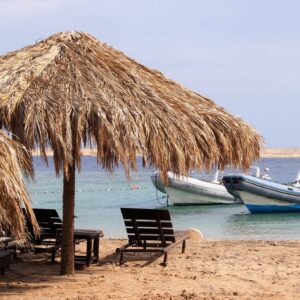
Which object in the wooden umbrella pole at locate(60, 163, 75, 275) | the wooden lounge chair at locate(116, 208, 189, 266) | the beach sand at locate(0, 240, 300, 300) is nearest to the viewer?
the beach sand at locate(0, 240, 300, 300)

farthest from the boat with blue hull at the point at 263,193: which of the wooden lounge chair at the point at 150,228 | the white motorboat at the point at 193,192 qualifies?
the wooden lounge chair at the point at 150,228

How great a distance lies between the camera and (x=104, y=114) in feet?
23.2

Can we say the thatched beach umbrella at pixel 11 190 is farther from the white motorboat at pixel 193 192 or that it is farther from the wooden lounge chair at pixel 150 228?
the white motorboat at pixel 193 192

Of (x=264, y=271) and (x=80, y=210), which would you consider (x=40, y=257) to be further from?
(x=80, y=210)

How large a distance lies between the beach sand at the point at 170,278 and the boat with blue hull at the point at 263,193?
13.5 meters

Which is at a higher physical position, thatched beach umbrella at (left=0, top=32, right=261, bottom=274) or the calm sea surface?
thatched beach umbrella at (left=0, top=32, right=261, bottom=274)

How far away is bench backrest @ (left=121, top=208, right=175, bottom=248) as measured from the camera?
9055mm

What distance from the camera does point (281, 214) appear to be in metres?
24.5

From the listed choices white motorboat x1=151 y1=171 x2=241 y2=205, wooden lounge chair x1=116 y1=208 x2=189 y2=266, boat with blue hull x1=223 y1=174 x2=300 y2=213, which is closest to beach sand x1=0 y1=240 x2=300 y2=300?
wooden lounge chair x1=116 y1=208 x2=189 y2=266

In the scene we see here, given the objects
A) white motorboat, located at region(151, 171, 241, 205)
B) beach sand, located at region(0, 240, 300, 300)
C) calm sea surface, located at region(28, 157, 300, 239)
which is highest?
white motorboat, located at region(151, 171, 241, 205)

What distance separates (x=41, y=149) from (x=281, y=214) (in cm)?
1857

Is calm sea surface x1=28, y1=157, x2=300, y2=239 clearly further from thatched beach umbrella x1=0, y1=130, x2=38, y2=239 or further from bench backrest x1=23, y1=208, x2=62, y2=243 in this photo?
thatched beach umbrella x1=0, y1=130, x2=38, y2=239

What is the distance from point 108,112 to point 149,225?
98.2 inches

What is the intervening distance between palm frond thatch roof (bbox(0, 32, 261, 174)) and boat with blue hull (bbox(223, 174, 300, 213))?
15.6m
